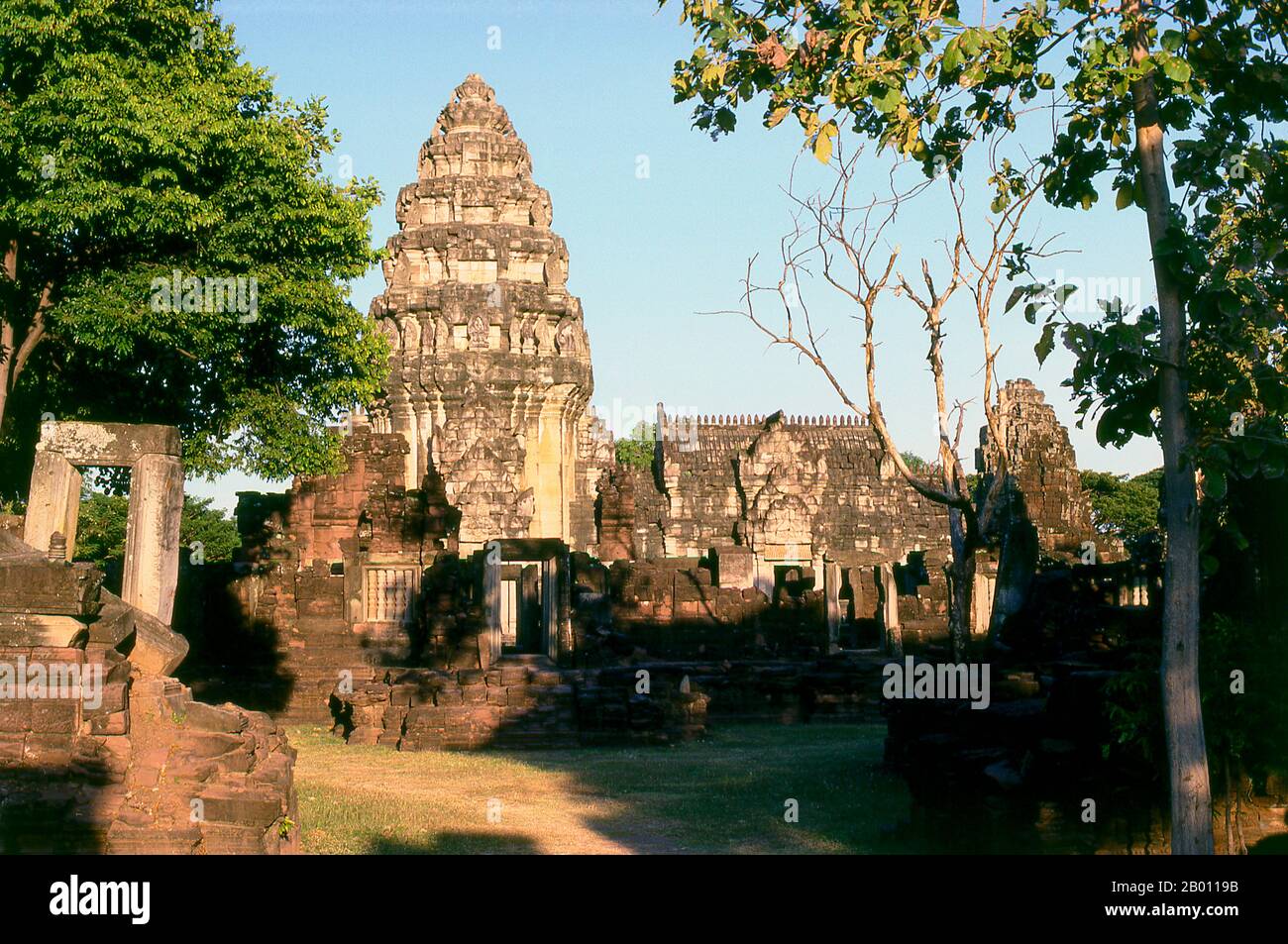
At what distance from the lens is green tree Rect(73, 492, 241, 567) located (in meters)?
36.7

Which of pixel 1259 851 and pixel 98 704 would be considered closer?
pixel 1259 851

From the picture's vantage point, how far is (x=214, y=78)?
18047mm

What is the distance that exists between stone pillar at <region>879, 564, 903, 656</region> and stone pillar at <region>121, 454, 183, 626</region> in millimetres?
15202

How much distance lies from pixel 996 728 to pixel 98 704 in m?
6.69

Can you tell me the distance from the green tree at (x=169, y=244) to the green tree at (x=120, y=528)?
1484cm

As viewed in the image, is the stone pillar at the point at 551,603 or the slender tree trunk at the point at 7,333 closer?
the slender tree trunk at the point at 7,333

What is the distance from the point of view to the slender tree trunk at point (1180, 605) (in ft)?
21.5

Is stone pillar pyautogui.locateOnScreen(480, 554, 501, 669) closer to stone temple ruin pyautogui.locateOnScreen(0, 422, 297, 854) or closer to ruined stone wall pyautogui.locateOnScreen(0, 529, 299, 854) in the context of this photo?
stone temple ruin pyautogui.locateOnScreen(0, 422, 297, 854)

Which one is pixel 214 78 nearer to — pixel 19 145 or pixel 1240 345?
pixel 19 145

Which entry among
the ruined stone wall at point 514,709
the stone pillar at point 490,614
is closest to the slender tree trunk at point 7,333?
the ruined stone wall at point 514,709

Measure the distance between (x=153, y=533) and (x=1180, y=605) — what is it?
9542mm

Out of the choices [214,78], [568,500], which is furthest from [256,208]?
[568,500]

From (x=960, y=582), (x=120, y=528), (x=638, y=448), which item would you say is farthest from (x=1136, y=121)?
(x=638, y=448)

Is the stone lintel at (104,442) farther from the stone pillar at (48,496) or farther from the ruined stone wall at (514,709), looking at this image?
the ruined stone wall at (514,709)
